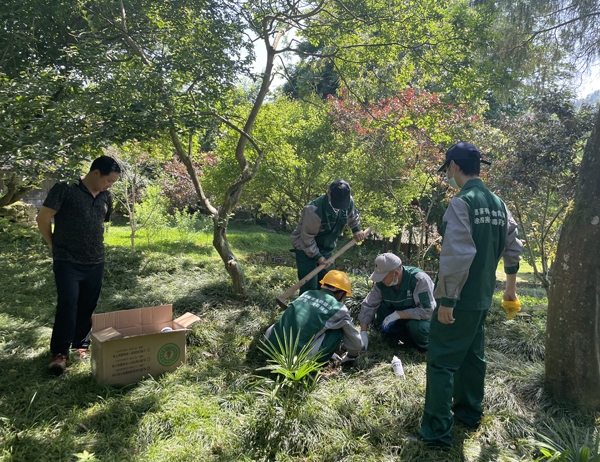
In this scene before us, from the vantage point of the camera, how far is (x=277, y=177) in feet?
32.8

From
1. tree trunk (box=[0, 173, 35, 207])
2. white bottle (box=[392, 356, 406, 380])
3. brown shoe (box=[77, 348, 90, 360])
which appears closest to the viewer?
white bottle (box=[392, 356, 406, 380])

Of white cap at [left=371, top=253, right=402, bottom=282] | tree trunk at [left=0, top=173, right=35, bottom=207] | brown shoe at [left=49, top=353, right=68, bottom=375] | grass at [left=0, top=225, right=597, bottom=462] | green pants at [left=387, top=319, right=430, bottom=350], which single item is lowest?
grass at [left=0, top=225, right=597, bottom=462]

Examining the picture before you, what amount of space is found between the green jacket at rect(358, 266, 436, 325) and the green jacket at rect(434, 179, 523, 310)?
1.22 m

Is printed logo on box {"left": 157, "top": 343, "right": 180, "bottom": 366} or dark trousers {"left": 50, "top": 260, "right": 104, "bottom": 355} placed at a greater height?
dark trousers {"left": 50, "top": 260, "right": 104, "bottom": 355}

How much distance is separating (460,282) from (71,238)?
119 inches

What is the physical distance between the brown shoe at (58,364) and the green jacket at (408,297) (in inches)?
106

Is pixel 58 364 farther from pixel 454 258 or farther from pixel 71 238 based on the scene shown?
pixel 454 258

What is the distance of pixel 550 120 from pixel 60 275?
23.0 feet

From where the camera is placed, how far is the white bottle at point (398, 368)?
10.4 ft

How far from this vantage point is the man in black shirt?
9.93 feet

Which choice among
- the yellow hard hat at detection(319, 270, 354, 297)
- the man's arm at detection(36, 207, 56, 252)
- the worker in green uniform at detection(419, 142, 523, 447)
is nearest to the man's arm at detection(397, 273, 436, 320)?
the yellow hard hat at detection(319, 270, 354, 297)

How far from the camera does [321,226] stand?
4320 mm

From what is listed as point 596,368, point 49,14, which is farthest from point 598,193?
point 49,14

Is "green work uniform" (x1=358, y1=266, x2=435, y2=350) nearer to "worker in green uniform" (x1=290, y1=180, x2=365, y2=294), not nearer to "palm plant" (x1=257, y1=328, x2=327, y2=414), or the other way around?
"worker in green uniform" (x1=290, y1=180, x2=365, y2=294)
